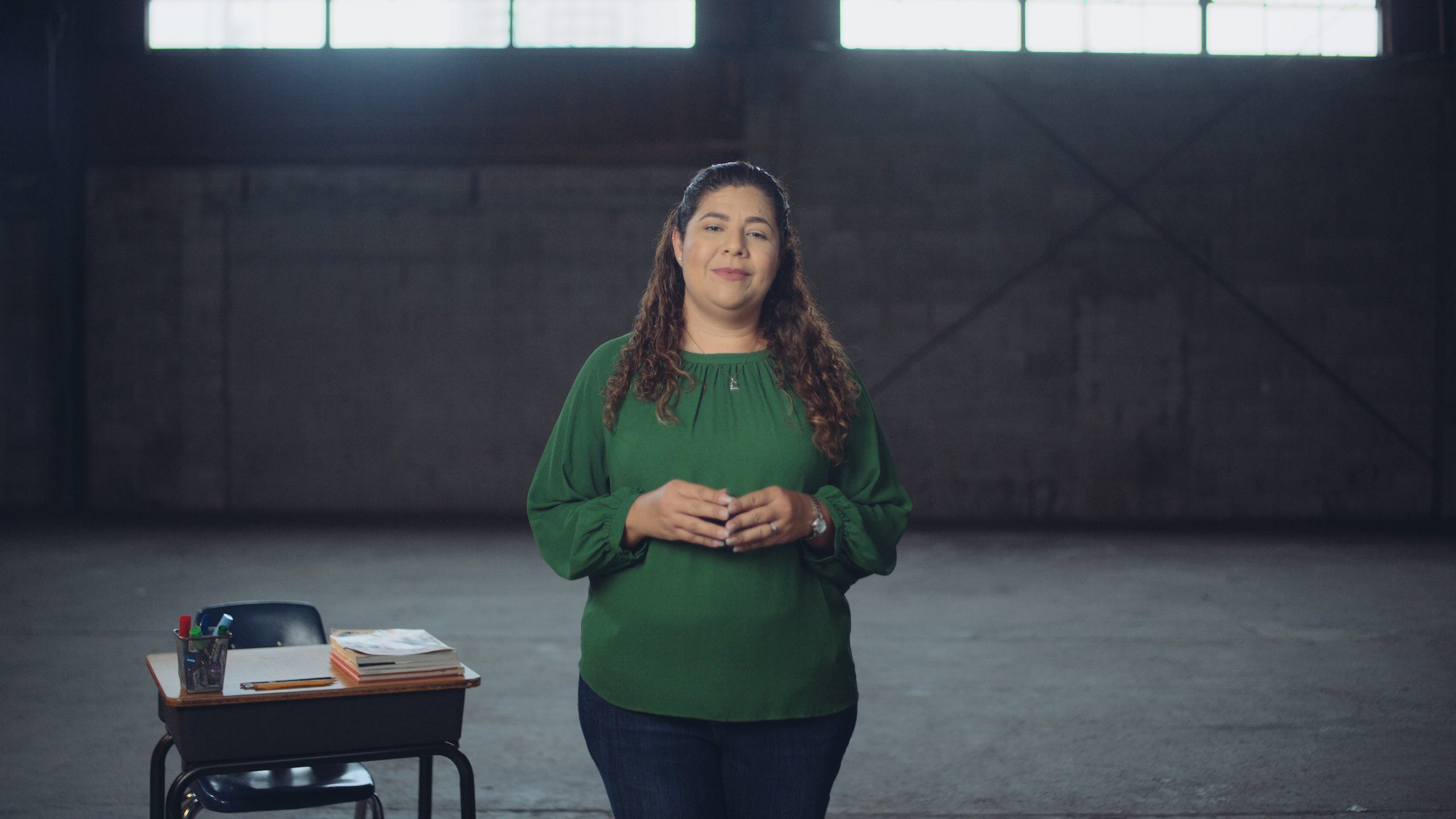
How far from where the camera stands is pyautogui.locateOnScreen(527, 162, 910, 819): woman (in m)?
1.47

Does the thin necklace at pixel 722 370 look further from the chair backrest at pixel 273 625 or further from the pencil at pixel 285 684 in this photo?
the chair backrest at pixel 273 625

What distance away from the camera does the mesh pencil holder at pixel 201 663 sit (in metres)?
1.88

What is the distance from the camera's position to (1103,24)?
10023 mm

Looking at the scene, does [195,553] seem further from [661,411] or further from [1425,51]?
[1425,51]

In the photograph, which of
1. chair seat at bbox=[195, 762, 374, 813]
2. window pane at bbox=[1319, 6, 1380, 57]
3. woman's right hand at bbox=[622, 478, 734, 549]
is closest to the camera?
woman's right hand at bbox=[622, 478, 734, 549]

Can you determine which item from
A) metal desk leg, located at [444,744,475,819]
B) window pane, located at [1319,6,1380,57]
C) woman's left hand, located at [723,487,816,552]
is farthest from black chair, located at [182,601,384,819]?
window pane, located at [1319,6,1380,57]

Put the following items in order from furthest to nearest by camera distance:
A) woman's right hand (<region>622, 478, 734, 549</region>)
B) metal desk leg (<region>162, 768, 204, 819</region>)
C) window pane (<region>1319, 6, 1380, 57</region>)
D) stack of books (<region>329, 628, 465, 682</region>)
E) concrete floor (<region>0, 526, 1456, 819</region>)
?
window pane (<region>1319, 6, 1380, 57</region>) < concrete floor (<region>0, 526, 1456, 819</region>) < stack of books (<region>329, 628, 465, 682</region>) < metal desk leg (<region>162, 768, 204, 819</region>) < woman's right hand (<region>622, 478, 734, 549</region>)

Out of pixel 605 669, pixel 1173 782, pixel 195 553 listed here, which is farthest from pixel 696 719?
pixel 195 553

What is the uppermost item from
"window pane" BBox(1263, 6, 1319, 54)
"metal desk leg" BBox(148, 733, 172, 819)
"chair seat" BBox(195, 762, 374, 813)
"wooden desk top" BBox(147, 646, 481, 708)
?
"window pane" BBox(1263, 6, 1319, 54)

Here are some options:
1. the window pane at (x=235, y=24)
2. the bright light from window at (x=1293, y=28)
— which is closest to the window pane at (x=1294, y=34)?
the bright light from window at (x=1293, y=28)

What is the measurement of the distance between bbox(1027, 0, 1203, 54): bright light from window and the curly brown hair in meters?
9.21

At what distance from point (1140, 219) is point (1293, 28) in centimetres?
215

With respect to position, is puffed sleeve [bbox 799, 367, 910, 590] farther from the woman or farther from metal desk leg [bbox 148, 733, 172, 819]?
metal desk leg [bbox 148, 733, 172, 819]

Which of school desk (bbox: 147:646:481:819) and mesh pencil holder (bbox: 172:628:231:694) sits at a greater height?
mesh pencil holder (bbox: 172:628:231:694)
